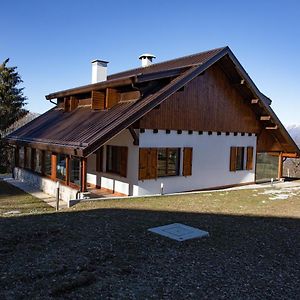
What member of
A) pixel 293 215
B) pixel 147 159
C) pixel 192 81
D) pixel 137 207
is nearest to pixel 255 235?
pixel 293 215

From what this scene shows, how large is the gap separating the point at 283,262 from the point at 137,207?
525cm

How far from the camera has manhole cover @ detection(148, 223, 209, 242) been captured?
292 inches

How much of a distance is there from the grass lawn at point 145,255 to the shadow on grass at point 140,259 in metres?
0.01

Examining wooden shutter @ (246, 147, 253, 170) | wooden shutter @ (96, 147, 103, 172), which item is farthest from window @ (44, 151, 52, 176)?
wooden shutter @ (246, 147, 253, 170)

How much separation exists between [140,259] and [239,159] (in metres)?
13.0

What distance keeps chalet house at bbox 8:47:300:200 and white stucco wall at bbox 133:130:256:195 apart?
0.13 feet

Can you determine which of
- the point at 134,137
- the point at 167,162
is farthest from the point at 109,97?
the point at 167,162

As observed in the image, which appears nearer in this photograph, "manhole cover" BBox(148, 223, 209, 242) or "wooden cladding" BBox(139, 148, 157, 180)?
"manhole cover" BBox(148, 223, 209, 242)

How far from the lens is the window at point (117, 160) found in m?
13.7

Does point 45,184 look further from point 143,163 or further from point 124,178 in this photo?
point 143,163

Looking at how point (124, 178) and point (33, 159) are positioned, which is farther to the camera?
point (33, 159)

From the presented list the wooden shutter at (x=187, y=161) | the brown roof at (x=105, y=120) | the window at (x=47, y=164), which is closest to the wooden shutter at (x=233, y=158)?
the brown roof at (x=105, y=120)

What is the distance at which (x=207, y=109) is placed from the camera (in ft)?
52.0

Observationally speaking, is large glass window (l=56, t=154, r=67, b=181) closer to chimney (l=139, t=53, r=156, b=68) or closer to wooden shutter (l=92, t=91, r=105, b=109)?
wooden shutter (l=92, t=91, r=105, b=109)
